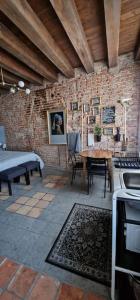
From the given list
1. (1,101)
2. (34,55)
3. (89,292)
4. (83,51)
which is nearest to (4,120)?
(1,101)

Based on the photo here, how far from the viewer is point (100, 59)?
3.18 metres

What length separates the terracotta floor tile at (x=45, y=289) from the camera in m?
1.10

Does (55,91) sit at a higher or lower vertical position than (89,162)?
higher

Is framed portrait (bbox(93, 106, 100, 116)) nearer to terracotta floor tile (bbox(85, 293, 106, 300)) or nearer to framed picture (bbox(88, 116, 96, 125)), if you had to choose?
framed picture (bbox(88, 116, 96, 125))

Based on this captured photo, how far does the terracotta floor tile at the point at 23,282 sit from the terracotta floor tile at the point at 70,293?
0.93ft

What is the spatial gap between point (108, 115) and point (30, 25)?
7.68 ft

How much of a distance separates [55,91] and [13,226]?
11.3 feet

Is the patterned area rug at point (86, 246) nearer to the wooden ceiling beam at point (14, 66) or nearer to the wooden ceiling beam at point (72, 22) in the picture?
the wooden ceiling beam at point (72, 22)

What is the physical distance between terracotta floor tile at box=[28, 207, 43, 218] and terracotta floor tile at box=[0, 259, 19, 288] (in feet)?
2.33

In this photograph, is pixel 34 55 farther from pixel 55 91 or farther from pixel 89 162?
pixel 89 162

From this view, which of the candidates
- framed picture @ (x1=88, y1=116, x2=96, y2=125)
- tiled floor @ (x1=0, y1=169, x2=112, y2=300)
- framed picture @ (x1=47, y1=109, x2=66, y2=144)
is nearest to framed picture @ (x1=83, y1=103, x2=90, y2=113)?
framed picture @ (x1=88, y1=116, x2=96, y2=125)

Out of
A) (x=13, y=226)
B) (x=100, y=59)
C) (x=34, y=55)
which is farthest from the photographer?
(x=100, y=59)

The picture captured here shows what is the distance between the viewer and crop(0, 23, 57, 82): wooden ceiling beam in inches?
79.2

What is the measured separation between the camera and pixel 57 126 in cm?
408
